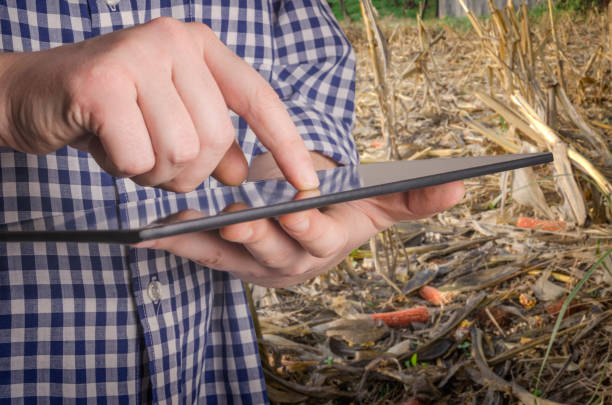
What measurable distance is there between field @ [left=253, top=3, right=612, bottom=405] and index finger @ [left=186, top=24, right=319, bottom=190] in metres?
0.34

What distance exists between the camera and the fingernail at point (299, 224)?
0.37 metres

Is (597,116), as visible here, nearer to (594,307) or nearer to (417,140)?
(417,140)

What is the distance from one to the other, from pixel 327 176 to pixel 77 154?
0.27 metres

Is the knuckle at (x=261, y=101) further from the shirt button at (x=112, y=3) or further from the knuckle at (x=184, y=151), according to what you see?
the shirt button at (x=112, y=3)

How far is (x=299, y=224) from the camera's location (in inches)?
14.6

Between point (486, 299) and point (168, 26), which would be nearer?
point (168, 26)

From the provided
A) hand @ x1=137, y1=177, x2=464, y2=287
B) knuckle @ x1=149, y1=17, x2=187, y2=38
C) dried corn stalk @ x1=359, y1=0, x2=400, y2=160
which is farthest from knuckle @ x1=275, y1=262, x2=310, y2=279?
dried corn stalk @ x1=359, y1=0, x2=400, y2=160

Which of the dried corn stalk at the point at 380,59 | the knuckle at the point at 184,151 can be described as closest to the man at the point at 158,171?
the knuckle at the point at 184,151

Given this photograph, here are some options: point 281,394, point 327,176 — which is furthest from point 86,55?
point 281,394

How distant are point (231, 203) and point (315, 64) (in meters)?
0.46

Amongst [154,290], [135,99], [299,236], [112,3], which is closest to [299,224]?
[299,236]

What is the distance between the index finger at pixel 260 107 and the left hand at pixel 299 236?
3 cm

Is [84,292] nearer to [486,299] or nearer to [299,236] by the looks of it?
[299,236]

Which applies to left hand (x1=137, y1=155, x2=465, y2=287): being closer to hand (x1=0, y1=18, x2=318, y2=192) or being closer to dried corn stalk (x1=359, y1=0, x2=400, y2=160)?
hand (x1=0, y1=18, x2=318, y2=192)
